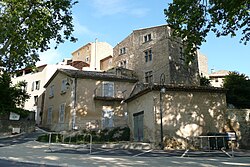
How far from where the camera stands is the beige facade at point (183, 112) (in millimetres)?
16500

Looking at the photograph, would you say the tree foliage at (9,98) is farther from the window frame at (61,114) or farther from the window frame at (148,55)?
the window frame at (148,55)

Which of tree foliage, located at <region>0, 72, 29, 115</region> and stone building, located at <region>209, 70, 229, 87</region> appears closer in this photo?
tree foliage, located at <region>0, 72, 29, 115</region>

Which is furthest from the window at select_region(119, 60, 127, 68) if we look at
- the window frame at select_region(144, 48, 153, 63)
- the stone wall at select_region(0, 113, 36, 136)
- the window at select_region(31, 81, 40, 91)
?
the stone wall at select_region(0, 113, 36, 136)

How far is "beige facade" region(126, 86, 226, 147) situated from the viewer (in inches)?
650

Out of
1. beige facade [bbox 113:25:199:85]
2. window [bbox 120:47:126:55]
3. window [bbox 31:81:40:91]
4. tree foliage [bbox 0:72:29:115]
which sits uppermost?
window [bbox 120:47:126:55]

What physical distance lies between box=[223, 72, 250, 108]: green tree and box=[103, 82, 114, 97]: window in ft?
43.0

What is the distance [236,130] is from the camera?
56.1ft

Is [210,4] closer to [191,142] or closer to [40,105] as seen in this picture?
[191,142]

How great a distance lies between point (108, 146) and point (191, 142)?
18.3 feet

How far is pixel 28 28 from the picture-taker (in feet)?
45.7

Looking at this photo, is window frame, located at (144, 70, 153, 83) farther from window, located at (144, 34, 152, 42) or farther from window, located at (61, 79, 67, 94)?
window, located at (61, 79, 67, 94)

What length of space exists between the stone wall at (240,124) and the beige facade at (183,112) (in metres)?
0.46

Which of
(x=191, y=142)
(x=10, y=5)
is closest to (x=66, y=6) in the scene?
(x=10, y=5)

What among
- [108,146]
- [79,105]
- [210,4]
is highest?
[210,4]
